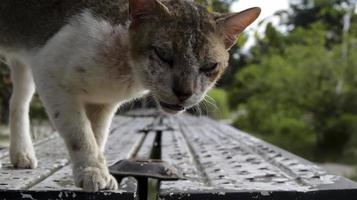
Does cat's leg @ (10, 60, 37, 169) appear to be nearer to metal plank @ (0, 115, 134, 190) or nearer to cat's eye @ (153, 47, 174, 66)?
metal plank @ (0, 115, 134, 190)

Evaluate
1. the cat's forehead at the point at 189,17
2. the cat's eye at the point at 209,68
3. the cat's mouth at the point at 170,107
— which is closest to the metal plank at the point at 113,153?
the cat's mouth at the point at 170,107

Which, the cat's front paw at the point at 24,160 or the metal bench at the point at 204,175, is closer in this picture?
the metal bench at the point at 204,175

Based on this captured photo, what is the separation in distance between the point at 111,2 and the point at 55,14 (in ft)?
0.79

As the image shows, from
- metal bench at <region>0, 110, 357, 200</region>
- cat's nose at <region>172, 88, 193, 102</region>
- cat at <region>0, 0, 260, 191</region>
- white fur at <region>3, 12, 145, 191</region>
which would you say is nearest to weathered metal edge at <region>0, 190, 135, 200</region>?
metal bench at <region>0, 110, 357, 200</region>

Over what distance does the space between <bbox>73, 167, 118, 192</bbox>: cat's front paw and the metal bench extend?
0.03 meters

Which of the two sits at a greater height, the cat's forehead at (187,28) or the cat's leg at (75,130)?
the cat's forehead at (187,28)

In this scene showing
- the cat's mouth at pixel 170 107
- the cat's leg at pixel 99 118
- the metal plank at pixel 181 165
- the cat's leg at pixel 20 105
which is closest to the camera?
the metal plank at pixel 181 165

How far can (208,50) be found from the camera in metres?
1.98

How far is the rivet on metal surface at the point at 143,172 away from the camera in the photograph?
164cm

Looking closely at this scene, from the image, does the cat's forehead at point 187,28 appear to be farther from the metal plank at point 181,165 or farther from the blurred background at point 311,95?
the blurred background at point 311,95

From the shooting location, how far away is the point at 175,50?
74.4 inches

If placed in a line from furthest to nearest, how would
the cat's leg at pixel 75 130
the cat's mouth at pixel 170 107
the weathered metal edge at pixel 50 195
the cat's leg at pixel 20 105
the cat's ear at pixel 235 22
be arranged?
the cat's leg at pixel 20 105 < the cat's ear at pixel 235 22 < the cat's mouth at pixel 170 107 < the cat's leg at pixel 75 130 < the weathered metal edge at pixel 50 195

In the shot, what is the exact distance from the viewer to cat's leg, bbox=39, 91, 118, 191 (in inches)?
72.6

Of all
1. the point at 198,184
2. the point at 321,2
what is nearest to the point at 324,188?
the point at 198,184
